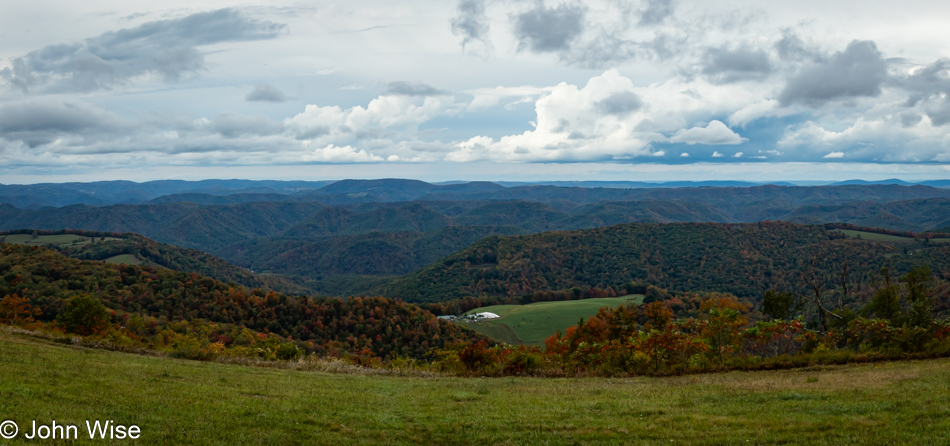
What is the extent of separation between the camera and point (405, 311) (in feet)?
317

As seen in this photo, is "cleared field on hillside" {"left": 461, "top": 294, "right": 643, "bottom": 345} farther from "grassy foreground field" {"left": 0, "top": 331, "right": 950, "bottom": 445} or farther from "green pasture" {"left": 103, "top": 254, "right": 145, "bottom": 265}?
"green pasture" {"left": 103, "top": 254, "right": 145, "bottom": 265}

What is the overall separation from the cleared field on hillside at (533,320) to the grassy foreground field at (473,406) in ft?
284

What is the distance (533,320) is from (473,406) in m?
114

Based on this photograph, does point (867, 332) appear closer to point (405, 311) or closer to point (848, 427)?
point (848, 427)

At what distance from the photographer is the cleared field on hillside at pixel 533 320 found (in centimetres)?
11312

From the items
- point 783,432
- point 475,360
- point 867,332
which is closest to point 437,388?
point 475,360

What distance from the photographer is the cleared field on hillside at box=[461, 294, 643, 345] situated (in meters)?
113

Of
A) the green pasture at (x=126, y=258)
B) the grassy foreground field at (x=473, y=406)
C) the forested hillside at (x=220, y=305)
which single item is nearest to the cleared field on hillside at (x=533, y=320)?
the forested hillside at (x=220, y=305)

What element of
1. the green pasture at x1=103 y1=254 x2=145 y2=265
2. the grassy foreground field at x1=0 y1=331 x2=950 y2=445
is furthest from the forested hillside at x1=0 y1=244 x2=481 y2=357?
the green pasture at x1=103 y1=254 x2=145 y2=265

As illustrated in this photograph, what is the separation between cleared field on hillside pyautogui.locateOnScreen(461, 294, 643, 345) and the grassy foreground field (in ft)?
284

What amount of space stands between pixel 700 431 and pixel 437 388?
927 cm

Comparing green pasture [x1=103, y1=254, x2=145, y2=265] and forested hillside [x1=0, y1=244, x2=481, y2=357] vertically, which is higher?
forested hillside [x1=0, y1=244, x2=481, y2=357]

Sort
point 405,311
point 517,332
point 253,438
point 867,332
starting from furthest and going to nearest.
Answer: point 517,332 → point 405,311 → point 867,332 → point 253,438

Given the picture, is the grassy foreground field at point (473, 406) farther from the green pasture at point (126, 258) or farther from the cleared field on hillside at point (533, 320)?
the green pasture at point (126, 258)
